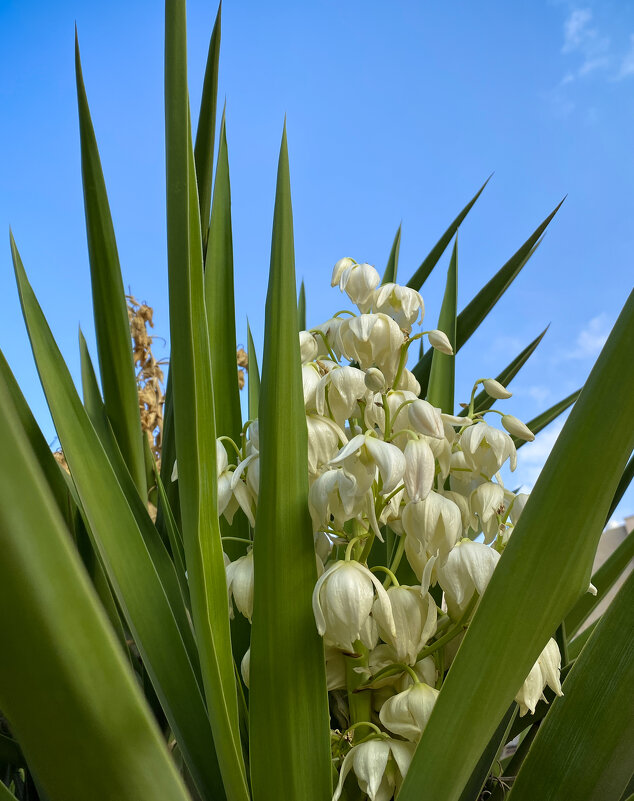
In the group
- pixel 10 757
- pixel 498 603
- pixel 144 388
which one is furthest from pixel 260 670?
pixel 144 388

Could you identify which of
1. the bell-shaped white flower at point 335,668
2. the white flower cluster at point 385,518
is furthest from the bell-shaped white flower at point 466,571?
the bell-shaped white flower at point 335,668

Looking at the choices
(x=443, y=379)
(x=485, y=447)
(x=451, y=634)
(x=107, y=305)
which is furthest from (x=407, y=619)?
(x=107, y=305)

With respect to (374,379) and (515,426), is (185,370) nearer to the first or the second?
(374,379)

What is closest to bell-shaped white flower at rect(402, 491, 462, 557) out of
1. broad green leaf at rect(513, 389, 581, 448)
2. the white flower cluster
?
the white flower cluster

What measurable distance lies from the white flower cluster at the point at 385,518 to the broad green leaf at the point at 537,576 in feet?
0.22

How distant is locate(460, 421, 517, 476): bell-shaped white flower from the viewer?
53 centimetres

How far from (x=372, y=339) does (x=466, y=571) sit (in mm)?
192

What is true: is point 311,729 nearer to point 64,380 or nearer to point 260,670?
point 260,670

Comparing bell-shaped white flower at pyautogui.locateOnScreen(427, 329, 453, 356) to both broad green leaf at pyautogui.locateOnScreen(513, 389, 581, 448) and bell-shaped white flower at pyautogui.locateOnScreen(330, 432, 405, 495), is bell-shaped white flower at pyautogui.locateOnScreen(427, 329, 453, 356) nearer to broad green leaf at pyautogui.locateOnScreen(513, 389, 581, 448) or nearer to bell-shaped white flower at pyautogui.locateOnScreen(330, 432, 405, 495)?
bell-shaped white flower at pyautogui.locateOnScreen(330, 432, 405, 495)

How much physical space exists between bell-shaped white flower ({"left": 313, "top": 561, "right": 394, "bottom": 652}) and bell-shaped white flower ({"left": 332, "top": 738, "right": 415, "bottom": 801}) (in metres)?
0.08

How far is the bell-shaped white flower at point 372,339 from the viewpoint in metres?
0.54

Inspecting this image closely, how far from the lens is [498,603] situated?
1.21ft

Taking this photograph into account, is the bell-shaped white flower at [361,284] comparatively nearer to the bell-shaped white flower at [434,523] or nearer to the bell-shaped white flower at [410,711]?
the bell-shaped white flower at [434,523]

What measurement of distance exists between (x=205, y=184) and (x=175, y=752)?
2.16 feet
